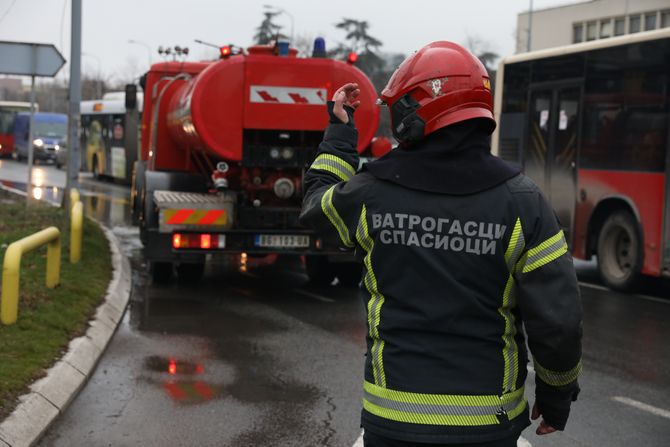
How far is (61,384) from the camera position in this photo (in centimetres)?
657

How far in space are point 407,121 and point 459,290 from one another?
50 centimetres

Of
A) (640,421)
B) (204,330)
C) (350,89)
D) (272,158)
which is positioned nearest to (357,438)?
(640,421)

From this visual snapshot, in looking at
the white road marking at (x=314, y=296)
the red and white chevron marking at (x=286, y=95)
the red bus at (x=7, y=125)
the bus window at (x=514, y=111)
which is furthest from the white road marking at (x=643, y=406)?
the red bus at (x=7, y=125)

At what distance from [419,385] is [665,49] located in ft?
33.8

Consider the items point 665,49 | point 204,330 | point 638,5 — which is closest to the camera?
point 204,330

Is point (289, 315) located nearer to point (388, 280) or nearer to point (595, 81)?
point (595, 81)

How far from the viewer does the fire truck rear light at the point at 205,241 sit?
11.0 metres

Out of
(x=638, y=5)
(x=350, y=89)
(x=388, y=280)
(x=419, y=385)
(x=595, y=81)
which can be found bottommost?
(x=419, y=385)

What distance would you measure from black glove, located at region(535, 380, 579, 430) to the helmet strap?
2.67 ft

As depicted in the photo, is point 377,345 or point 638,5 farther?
point 638,5

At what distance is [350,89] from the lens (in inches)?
127

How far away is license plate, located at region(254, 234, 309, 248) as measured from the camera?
11.1 metres

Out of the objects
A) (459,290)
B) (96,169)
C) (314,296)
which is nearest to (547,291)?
(459,290)

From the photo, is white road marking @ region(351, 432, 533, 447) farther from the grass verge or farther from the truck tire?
the truck tire
